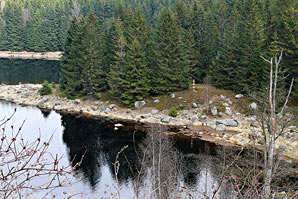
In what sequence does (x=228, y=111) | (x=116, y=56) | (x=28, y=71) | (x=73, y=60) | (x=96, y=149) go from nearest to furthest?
(x=96, y=149) → (x=228, y=111) → (x=116, y=56) → (x=73, y=60) → (x=28, y=71)

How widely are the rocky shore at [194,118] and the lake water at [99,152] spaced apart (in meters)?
2.11

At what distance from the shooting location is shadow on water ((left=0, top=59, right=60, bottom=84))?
66312 mm

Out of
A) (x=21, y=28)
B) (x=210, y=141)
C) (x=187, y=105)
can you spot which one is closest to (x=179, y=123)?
(x=187, y=105)

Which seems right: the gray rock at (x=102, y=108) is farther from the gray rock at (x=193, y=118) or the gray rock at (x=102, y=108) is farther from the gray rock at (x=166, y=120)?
the gray rock at (x=193, y=118)

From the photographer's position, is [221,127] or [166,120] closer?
[221,127]

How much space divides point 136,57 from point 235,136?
1738 centimetres

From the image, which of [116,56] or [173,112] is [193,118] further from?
[116,56]

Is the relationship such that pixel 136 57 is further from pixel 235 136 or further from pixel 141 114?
pixel 235 136

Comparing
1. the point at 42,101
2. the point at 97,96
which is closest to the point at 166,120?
the point at 97,96

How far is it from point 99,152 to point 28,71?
5319 centimetres

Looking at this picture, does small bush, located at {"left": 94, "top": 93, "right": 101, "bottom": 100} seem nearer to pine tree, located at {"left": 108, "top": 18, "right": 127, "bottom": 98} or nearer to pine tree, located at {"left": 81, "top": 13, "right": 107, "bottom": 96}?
pine tree, located at {"left": 81, "top": 13, "right": 107, "bottom": 96}

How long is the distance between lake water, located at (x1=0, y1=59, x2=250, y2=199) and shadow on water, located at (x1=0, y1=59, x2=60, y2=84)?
1914 centimetres

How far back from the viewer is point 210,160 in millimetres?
27312

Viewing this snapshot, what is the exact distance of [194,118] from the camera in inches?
1496
